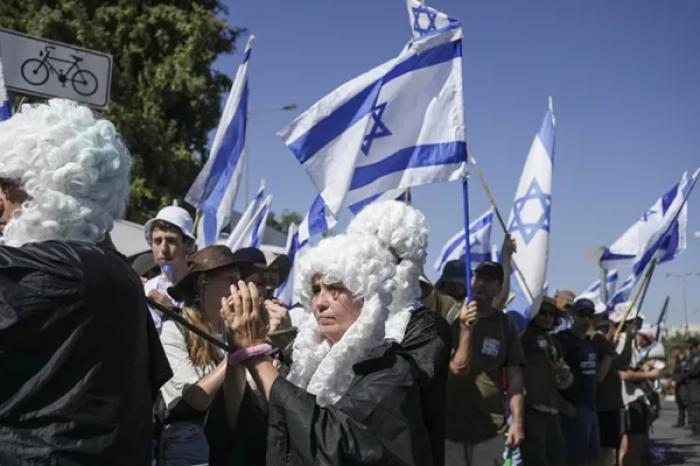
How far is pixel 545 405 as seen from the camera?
7797 millimetres

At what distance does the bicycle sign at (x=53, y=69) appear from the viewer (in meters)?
3.83

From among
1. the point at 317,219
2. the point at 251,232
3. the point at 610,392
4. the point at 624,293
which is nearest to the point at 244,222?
the point at 251,232

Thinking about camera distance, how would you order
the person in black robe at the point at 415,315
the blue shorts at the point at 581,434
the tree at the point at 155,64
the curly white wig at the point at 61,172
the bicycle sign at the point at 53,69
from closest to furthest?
the curly white wig at the point at 61,172 → the person in black robe at the point at 415,315 → the bicycle sign at the point at 53,69 → the blue shorts at the point at 581,434 → the tree at the point at 155,64

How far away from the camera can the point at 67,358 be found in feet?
7.25

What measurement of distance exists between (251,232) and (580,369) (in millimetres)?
3532

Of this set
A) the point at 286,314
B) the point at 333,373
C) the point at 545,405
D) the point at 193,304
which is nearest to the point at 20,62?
the point at 193,304

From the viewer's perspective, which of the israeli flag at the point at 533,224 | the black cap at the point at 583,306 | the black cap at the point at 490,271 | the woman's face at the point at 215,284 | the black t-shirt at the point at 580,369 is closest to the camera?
the woman's face at the point at 215,284

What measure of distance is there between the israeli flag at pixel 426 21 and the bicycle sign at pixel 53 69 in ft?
8.71

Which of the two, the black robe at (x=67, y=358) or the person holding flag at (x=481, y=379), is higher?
the black robe at (x=67, y=358)

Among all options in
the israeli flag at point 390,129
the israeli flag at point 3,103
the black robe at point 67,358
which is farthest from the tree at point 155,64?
the black robe at point 67,358

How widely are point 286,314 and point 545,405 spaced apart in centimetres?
440

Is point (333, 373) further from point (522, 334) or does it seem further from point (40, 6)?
point (40, 6)

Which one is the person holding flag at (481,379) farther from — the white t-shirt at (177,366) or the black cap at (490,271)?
the white t-shirt at (177,366)

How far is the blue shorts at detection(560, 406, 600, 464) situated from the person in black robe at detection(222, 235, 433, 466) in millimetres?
5950
